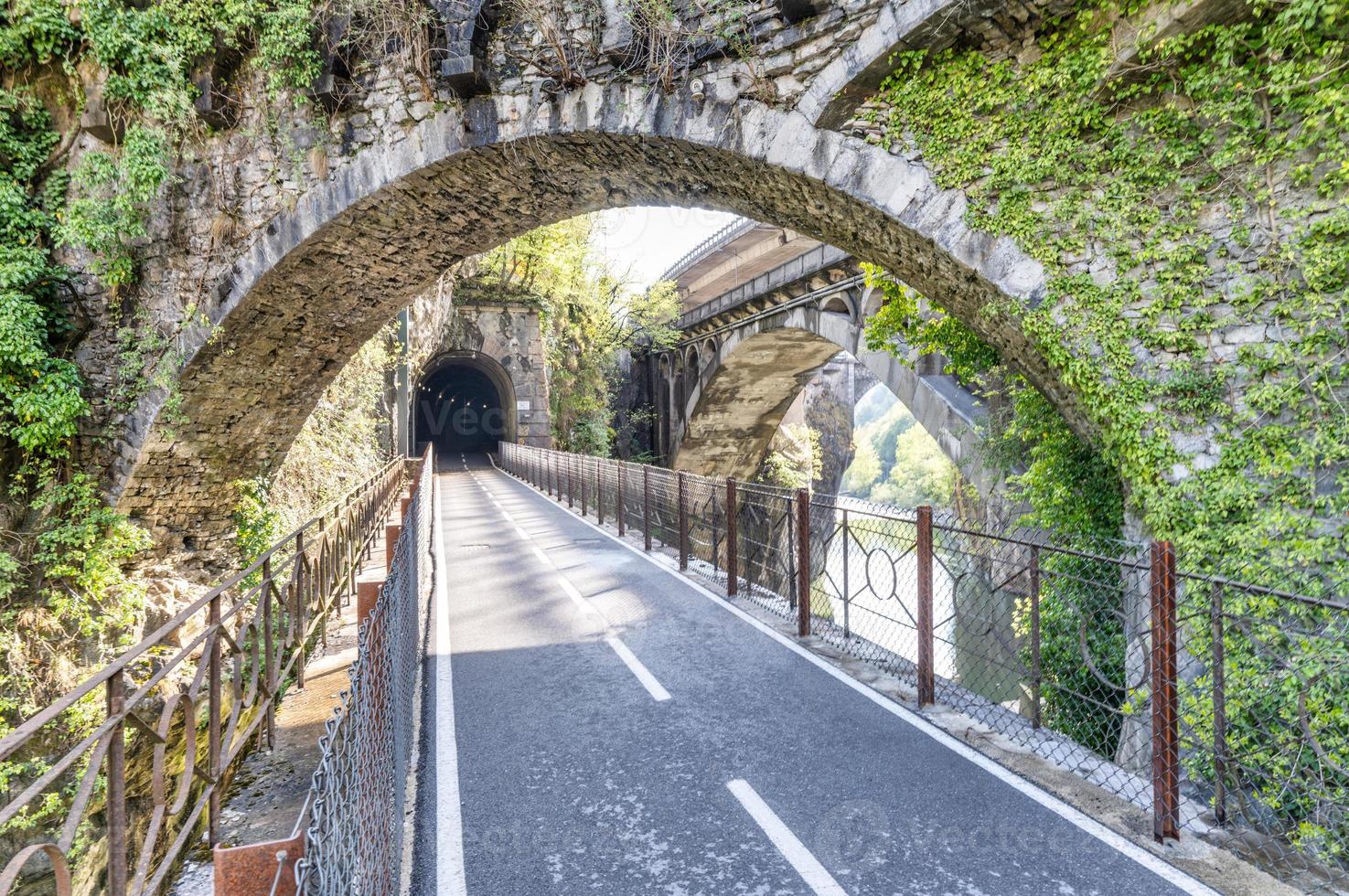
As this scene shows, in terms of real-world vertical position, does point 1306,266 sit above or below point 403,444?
above

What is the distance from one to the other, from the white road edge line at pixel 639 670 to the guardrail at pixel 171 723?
2.38 meters

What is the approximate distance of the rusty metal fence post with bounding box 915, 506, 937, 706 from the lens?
504 cm

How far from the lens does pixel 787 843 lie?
3514mm

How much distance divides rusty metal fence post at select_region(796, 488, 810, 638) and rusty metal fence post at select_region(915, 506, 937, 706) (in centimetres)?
146

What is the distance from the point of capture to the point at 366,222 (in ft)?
28.0

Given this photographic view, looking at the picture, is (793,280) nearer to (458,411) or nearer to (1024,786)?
(1024,786)

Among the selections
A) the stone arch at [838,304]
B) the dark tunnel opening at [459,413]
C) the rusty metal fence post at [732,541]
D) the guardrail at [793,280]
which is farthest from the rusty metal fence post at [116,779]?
the dark tunnel opening at [459,413]

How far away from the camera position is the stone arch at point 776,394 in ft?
38.5

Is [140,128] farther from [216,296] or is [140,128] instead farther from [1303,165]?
[1303,165]

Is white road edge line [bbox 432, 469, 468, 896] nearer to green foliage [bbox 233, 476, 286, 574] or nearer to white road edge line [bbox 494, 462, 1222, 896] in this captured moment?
white road edge line [bbox 494, 462, 1222, 896]

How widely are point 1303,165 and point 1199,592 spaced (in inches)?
117

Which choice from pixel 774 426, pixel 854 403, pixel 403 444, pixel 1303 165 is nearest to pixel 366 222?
pixel 1303 165

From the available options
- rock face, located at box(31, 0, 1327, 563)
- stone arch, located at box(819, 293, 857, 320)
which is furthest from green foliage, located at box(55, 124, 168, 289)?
stone arch, located at box(819, 293, 857, 320)

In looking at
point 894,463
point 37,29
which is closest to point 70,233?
point 37,29
